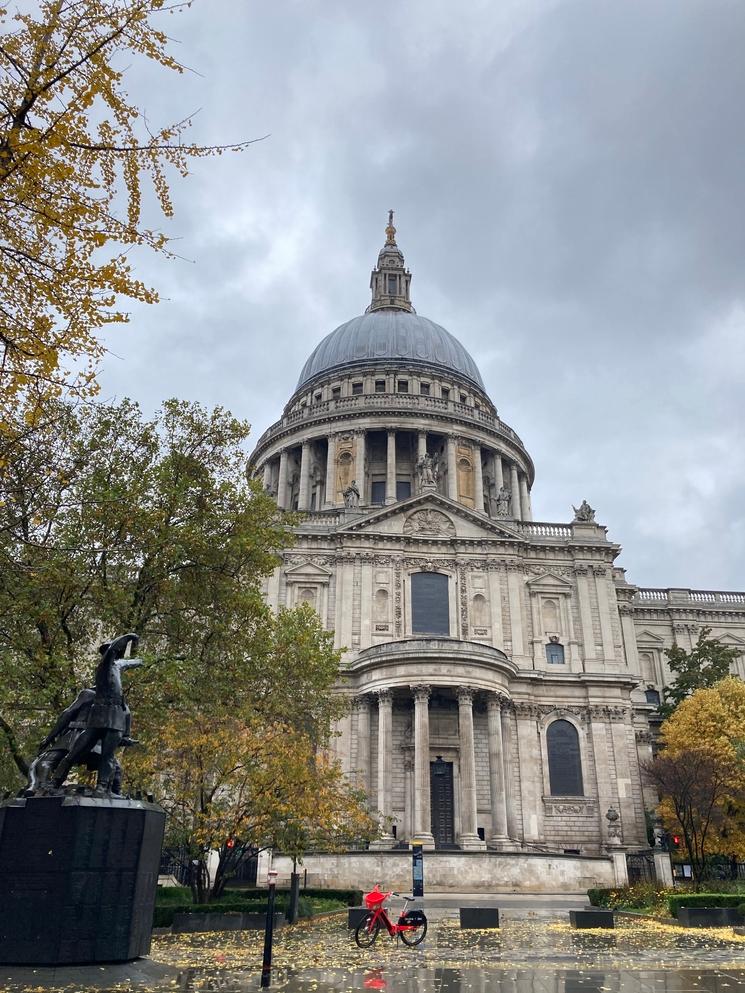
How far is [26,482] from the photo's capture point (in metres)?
18.1

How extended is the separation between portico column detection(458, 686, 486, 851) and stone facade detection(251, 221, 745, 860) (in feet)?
0.28

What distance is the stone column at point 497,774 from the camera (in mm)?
42062

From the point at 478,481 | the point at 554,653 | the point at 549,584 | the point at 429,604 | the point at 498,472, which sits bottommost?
the point at 554,653

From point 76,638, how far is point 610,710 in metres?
34.1

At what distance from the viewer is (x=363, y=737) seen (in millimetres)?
45281

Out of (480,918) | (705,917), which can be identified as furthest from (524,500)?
(480,918)

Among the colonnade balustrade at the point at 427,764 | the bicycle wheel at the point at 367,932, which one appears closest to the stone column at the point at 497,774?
the colonnade balustrade at the point at 427,764

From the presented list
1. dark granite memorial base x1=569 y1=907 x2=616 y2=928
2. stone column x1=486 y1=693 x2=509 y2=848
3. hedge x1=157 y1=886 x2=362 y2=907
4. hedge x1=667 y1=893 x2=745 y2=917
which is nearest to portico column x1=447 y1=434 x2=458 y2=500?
stone column x1=486 y1=693 x2=509 y2=848

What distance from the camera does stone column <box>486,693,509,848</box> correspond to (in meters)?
42.1

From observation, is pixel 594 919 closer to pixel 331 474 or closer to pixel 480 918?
pixel 480 918

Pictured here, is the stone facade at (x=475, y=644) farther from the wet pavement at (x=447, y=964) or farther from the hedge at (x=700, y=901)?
the wet pavement at (x=447, y=964)

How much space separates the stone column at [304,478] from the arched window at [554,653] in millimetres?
23223

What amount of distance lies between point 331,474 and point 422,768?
96.2 ft

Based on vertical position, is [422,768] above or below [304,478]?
below
